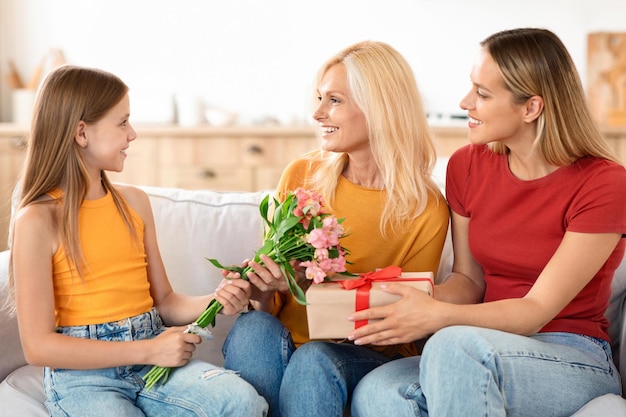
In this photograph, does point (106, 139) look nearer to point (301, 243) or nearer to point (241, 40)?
point (301, 243)

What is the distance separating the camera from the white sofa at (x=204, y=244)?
85.5 inches

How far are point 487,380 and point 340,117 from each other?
80cm

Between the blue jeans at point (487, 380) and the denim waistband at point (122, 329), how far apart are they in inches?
20.0

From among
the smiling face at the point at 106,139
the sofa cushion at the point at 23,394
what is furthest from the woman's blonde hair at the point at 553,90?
the sofa cushion at the point at 23,394

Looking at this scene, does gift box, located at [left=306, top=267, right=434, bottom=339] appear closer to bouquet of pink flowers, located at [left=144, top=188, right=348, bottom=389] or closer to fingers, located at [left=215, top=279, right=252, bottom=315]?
bouquet of pink flowers, located at [left=144, top=188, right=348, bottom=389]

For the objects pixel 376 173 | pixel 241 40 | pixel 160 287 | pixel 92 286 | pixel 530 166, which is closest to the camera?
pixel 92 286

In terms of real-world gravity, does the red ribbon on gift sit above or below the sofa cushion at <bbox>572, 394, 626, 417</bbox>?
above

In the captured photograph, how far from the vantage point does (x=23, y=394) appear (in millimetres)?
1959

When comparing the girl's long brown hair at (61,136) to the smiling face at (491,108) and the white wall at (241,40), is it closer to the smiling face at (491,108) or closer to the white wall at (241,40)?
the smiling face at (491,108)

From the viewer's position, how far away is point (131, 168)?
4871mm

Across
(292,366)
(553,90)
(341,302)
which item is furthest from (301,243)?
(553,90)

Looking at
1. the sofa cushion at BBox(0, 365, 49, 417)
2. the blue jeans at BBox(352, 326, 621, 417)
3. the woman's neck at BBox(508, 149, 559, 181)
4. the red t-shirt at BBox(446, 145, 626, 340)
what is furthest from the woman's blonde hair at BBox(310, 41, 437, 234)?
the sofa cushion at BBox(0, 365, 49, 417)

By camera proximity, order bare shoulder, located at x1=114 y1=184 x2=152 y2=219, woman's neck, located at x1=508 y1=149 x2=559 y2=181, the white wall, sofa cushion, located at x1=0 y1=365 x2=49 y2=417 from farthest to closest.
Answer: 1. the white wall
2. bare shoulder, located at x1=114 y1=184 x2=152 y2=219
3. woman's neck, located at x1=508 y1=149 x2=559 y2=181
4. sofa cushion, located at x1=0 y1=365 x2=49 y2=417

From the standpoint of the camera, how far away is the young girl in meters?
1.80
